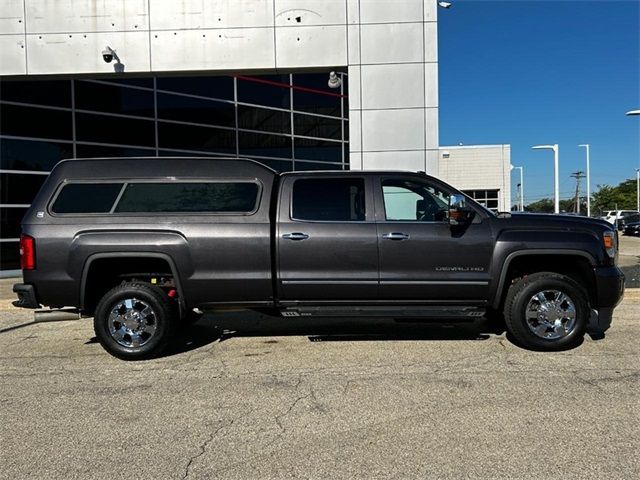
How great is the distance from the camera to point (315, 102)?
19453 millimetres

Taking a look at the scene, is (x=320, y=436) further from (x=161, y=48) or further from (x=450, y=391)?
(x=161, y=48)

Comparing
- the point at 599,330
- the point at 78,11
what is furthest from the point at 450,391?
the point at 78,11

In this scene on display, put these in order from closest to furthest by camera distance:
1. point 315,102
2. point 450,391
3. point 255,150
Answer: point 450,391
point 255,150
point 315,102

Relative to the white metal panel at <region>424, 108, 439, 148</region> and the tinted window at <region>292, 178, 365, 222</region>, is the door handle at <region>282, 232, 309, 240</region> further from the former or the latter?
the white metal panel at <region>424, 108, 439, 148</region>

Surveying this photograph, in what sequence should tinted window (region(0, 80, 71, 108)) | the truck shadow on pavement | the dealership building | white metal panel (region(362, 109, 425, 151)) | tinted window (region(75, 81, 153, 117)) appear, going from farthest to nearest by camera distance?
tinted window (region(75, 81, 153, 117)), tinted window (region(0, 80, 71, 108)), white metal panel (region(362, 109, 425, 151)), the dealership building, the truck shadow on pavement

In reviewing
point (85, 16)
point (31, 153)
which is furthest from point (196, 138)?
point (85, 16)

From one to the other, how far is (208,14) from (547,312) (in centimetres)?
920

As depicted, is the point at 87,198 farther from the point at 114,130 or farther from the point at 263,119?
the point at 263,119

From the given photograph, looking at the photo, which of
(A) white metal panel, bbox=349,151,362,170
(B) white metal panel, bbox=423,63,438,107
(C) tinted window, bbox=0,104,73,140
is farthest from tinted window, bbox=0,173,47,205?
(B) white metal panel, bbox=423,63,438,107

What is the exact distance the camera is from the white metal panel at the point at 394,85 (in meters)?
11.3

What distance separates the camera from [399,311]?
18.6ft

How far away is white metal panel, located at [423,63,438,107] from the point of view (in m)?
11.3

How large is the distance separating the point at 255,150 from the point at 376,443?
1519 centimetres

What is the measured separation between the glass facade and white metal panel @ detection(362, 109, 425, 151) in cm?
499
